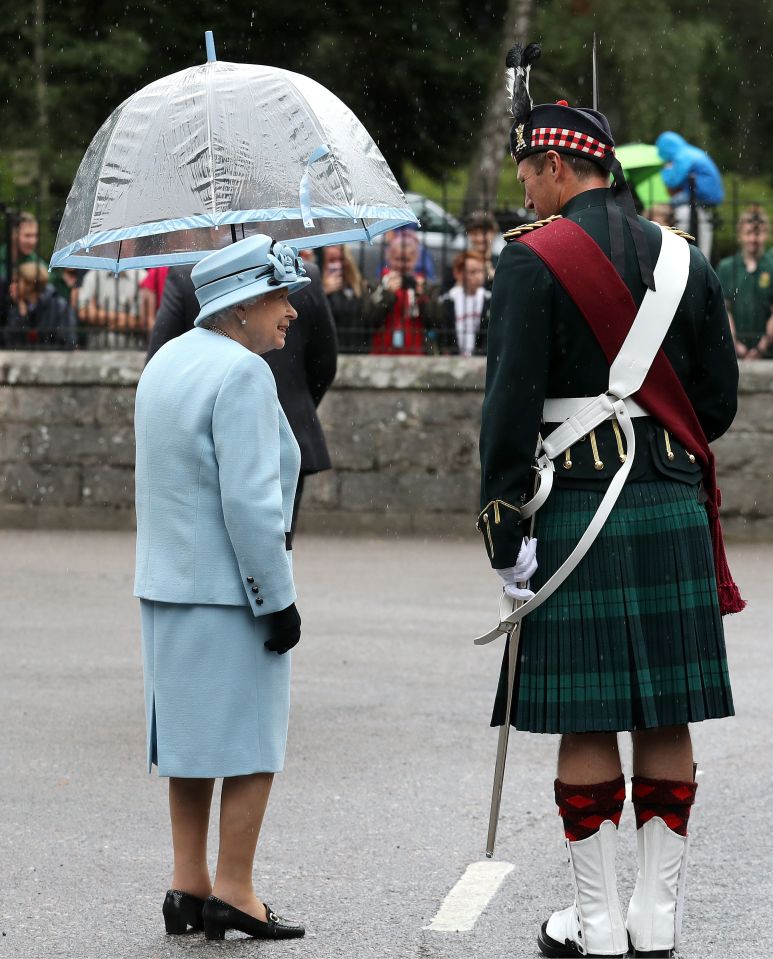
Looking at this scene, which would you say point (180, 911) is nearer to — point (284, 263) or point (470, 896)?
point (470, 896)

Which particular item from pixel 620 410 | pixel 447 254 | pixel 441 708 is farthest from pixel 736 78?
pixel 620 410

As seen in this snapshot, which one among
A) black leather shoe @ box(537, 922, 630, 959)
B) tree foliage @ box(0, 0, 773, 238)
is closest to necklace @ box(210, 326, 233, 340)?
black leather shoe @ box(537, 922, 630, 959)

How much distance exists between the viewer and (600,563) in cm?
410

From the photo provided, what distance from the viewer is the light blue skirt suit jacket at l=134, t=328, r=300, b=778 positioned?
13.8 ft

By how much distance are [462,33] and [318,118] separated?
20.5 meters

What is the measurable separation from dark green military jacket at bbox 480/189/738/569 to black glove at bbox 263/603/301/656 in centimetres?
52

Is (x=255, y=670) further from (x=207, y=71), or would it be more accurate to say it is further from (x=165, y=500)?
(x=207, y=71)

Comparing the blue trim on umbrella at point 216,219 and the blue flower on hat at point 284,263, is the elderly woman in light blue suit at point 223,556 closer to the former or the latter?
the blue flower on hat at point 284,263

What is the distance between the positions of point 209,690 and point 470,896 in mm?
1012

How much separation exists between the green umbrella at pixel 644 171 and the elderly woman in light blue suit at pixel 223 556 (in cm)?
849

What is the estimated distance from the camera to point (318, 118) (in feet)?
18.0

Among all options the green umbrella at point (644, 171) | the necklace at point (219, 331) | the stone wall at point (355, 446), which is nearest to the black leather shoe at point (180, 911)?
the necklace at point (219, 331)

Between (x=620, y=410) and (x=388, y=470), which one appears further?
(x=388, y=470)

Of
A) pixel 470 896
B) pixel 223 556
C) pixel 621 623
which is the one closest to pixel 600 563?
pixel 621 623
